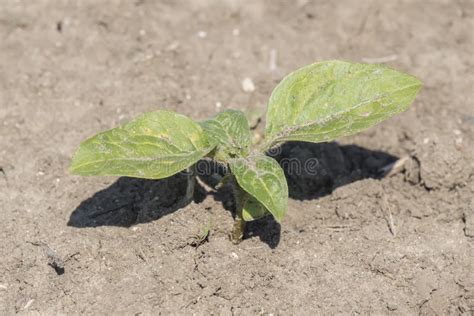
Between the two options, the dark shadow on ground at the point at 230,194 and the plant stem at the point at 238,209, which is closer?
the plant stem at the point at 238,209

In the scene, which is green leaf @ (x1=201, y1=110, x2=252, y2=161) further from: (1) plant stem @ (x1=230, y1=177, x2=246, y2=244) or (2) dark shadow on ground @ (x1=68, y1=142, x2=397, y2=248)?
(2) dark shadow on ground @ (x1=68, y1=142, x2=397, y2=248)

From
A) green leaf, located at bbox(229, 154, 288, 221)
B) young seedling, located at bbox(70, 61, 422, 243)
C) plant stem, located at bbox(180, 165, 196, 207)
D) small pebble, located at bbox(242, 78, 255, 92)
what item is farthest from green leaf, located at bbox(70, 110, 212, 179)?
small pebble, located at bbox(242, 78, 255, 92)

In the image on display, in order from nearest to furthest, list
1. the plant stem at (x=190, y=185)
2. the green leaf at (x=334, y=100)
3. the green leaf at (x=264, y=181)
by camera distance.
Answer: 1. the green leaf at (x=264, y=181)
2. the green leaf at (x=334, y=100)
3. the plant stem at (x=190, y=185)

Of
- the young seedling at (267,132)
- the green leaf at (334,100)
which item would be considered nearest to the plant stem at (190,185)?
the young seedling at (267,132)

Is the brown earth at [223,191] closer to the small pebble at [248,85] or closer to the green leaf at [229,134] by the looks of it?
the small pebble at [248,85]

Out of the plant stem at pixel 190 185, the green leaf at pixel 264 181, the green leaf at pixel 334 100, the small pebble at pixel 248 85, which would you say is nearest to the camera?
the green leaf at pixel 264 181

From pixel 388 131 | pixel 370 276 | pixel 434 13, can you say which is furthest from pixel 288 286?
pixel 434 13
